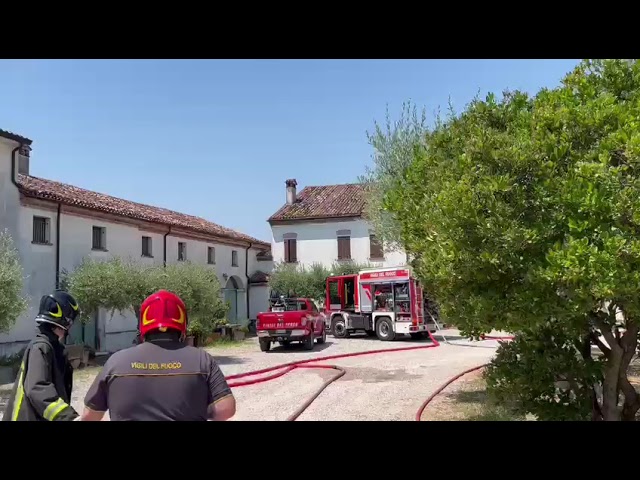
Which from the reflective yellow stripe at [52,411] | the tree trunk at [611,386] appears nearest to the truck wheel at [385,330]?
the tree trunk at [611,386]

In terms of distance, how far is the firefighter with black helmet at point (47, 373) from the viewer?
3104 millimetres

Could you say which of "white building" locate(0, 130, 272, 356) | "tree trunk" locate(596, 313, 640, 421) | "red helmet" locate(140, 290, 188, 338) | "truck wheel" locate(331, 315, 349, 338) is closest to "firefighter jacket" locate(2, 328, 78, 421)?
"red helmet" locate(140, 290, 188, 338)

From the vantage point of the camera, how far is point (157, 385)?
270 centimetres

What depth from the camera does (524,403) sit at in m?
6.62

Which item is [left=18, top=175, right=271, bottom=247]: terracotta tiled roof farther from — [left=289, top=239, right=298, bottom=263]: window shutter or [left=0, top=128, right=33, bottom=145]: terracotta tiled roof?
[left=289, top=239, right=298, bottom=263]: window shutter

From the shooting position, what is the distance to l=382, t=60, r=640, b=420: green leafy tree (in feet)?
15.2

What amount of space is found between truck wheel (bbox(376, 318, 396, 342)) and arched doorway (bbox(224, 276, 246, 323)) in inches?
366

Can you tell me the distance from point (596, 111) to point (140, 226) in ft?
67.4

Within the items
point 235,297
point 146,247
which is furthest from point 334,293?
point 146,247

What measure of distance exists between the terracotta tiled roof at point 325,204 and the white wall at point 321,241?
0.52 m

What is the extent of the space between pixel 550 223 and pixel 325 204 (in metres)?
31.5

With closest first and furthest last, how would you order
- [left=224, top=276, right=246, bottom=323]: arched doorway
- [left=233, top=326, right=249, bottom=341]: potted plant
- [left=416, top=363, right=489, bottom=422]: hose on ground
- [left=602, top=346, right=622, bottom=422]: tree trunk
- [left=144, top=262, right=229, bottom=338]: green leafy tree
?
[left=602, top=346, right=622, bottom=422]: tree trunk
[left=416, top=363, right=489, bottom=422]: hose on ground
[left=144, top=262, right=229, bottom=338]: green leafy tree
[left=233, top=326, right=249, bottom=341]: potted plant
[left=224, top=276, right=246, bottom=323]: arched doorway
